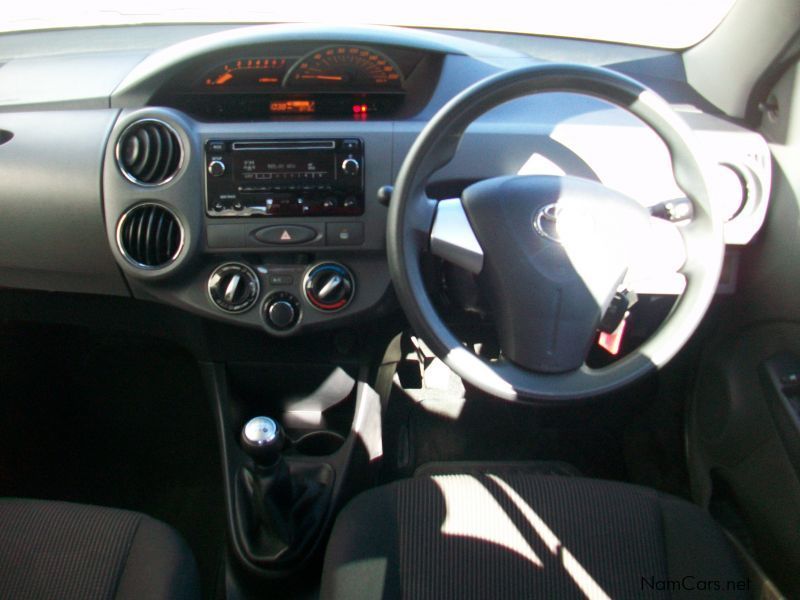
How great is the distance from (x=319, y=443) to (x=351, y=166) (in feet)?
2.31

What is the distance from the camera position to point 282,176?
1385mm

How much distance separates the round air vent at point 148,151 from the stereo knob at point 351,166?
31 cm

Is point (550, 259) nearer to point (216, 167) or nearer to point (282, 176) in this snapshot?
point (282, 176)

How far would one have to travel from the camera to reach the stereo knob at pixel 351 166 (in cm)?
139

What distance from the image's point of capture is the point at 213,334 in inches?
65.1

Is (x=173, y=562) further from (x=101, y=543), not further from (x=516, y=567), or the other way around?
(x=516, y=567)

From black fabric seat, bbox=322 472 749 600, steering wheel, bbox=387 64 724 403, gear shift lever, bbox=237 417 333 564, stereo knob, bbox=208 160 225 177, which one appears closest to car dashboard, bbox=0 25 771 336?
stereo knob, bbox=208 160 225 177

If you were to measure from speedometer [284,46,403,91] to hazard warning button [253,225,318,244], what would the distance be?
31 centimetres

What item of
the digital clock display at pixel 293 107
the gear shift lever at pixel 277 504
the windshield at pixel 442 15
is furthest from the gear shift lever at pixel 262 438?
the windshield at pixel 442 15

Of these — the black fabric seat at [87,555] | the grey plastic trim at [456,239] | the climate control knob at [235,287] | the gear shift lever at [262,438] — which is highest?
the grey plastic trim at [456,239]

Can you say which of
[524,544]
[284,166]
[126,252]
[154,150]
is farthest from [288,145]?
[524,544]

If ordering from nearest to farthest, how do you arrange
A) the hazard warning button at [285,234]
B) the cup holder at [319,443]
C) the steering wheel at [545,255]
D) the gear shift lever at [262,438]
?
1. the steering wheel at [545,255]
2. the gear shift lever at [262,438]
3. the hazard warning button at [285,234]
4. the cup holder at [319,443]

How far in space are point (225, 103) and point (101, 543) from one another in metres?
0.88

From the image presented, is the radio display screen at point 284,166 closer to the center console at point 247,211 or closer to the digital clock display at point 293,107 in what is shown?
the center console at point 247,211
